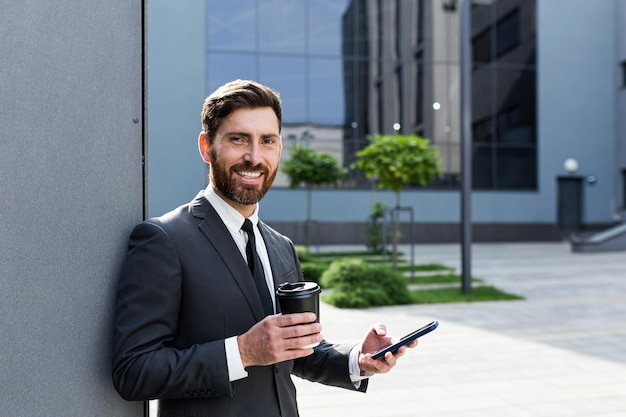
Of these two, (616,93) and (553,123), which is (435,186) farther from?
(616,93)

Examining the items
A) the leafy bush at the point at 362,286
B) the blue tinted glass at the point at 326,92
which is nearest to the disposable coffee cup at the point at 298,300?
the leafy bush at the point at 362,286

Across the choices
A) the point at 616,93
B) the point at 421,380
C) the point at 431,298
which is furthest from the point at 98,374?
the point at 616,93

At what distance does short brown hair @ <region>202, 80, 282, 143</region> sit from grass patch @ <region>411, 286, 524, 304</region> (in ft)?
27.0

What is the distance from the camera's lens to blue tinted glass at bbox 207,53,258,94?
21.3 meters

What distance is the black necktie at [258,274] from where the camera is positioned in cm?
161

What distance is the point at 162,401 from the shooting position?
1553mm

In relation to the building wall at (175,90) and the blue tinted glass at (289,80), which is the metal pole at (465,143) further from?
the building wall at (175,90)

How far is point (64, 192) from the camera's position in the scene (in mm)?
1414

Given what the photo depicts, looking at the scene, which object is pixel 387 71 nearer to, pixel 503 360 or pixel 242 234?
pixel 503 360

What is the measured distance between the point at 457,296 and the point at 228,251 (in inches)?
349

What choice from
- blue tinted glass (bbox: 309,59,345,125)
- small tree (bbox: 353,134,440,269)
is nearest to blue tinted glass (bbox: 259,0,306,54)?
blue tinted glass (bbox: 309,59,345,125)

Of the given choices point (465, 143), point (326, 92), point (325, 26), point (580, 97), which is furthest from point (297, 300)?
point (580, 97)

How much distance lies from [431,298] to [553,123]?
1819 centimetres

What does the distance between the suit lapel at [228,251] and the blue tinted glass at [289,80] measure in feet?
67.3
